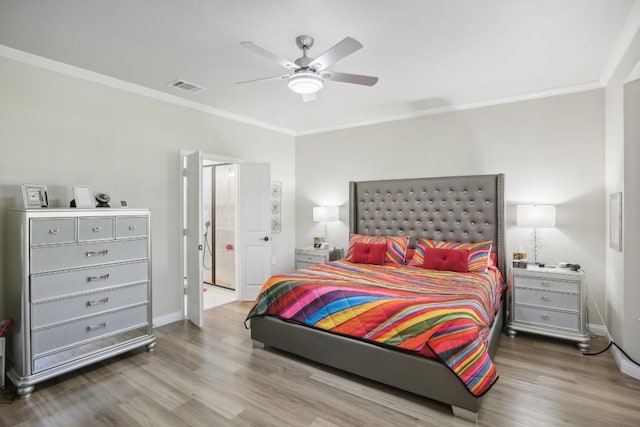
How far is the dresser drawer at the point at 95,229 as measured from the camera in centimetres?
279

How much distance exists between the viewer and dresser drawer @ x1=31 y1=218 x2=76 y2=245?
252 cm

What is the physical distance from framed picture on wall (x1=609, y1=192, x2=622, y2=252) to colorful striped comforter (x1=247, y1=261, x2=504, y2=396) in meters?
1.07

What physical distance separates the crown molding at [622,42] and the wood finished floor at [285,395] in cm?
272

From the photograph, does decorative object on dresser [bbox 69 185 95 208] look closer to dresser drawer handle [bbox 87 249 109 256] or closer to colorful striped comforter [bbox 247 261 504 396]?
dresser drawer handle [bbox 87 249 109 256]

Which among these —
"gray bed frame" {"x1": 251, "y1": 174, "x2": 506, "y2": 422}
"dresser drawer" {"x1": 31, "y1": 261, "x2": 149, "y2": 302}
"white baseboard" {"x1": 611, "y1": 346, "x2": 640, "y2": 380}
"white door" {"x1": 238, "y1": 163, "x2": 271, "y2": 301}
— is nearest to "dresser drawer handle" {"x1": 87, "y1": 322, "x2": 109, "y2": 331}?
"dresser drawer" {"x1": 31, "y1": 261, "x2": 149, "y2": 302}

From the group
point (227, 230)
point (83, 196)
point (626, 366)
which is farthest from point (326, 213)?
point (626, 366)

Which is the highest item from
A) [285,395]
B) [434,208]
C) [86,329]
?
[434,208]

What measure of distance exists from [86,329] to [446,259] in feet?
11.9

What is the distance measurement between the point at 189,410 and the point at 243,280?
2.75 metres

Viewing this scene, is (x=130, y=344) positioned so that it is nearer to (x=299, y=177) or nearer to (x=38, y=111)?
(x=38, y=111)

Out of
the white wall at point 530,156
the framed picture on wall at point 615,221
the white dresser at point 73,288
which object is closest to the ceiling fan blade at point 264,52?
the white dresser at point 73,288

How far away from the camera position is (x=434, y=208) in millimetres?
4469

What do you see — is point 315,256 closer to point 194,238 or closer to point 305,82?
point 194,238

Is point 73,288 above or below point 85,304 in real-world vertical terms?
above
